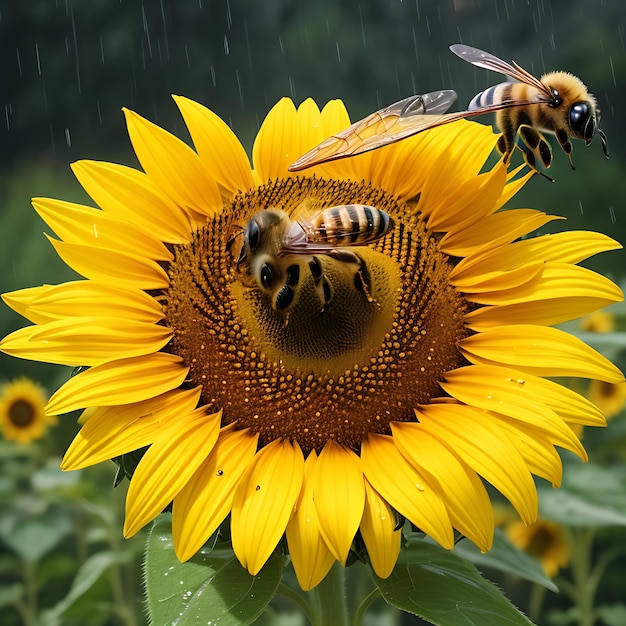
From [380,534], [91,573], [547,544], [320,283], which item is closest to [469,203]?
[320,283]

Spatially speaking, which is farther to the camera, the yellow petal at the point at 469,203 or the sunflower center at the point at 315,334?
the yellow petal at the point at 469,203

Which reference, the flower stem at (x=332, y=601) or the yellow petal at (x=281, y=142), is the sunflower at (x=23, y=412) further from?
the flower stem at (x=332, y=601)

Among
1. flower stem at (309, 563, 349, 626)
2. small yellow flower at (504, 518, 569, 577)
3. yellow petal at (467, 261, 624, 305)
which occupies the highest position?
yellow petal at (467, 261, 624, 305)

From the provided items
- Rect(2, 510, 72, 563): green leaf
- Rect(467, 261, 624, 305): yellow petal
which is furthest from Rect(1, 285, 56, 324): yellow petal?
Rect(2, 510, 72, 563): green leaf

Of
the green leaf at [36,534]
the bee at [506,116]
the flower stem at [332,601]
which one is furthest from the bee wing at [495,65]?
the green leaf at [36,534]

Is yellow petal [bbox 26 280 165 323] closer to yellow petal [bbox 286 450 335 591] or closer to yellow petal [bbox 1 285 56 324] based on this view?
yellow petal [bbox 1 285 56 324]

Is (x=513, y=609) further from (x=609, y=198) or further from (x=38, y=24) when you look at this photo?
(x=38, y=24)
